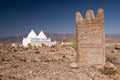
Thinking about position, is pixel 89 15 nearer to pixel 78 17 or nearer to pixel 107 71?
→ pixel 78 17

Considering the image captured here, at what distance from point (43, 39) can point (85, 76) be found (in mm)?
32461

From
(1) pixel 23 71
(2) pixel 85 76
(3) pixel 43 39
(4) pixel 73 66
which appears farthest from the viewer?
(3) pixel 43 39

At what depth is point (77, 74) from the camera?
1016 centimetres

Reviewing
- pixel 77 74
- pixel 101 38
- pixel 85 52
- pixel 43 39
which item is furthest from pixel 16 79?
pixel 43 39

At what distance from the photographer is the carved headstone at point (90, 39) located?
444 inches

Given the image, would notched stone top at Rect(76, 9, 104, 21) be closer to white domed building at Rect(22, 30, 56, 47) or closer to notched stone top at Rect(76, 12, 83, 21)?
notched stone top at Rect(76, 12, 83, 21)

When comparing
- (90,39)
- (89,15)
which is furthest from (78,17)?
(90,39)

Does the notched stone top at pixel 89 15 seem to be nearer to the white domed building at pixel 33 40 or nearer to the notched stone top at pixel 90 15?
the notched stone top at pixel 90 15

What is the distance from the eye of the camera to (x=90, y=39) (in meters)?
11.4

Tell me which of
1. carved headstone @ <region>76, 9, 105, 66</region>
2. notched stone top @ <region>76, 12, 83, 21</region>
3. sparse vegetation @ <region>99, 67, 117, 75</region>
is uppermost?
notched stone top @ <region>76, 12, 83, 21</region>

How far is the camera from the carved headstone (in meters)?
11.3

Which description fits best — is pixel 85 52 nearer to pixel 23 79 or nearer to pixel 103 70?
pixel 103 70

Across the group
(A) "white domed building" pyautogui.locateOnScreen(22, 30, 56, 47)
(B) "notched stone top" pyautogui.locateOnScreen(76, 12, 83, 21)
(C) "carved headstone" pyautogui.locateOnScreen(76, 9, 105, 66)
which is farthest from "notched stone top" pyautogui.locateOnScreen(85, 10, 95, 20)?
(A) "white domed building" pyautogui.locateOnScreen(22, 30, 56, 47)

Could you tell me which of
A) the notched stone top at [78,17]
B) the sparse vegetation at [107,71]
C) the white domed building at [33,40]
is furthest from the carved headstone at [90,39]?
the white domed building at [33,40]
